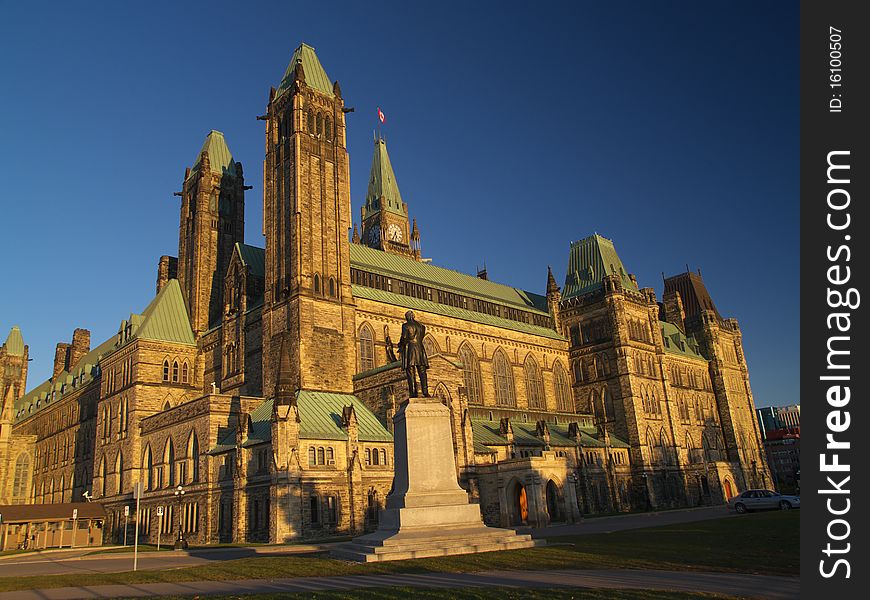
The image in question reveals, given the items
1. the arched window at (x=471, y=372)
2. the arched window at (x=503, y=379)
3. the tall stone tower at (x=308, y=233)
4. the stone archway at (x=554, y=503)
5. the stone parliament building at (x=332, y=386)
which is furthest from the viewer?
the arched window at (x=503, y=379)

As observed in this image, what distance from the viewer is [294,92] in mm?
62094

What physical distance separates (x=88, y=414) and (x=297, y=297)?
137 ft

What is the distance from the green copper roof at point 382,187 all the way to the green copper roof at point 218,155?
3255 centimetres

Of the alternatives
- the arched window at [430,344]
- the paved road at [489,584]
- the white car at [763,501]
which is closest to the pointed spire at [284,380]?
the arched window at [430,344]

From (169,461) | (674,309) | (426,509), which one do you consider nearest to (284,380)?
(169,461)

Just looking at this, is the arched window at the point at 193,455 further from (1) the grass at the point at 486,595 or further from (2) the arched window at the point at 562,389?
(2) the arched window at the point at 562,389

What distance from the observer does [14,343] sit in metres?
110

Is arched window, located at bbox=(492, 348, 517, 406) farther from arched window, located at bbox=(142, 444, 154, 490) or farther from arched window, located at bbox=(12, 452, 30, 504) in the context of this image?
arched window, located at bbox=(12, 452, 30, 504)

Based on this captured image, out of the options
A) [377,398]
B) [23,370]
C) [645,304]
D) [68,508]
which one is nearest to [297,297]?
[377,398]

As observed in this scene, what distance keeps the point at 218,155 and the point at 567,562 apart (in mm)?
70795

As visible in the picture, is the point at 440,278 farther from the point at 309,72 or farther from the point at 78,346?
the point at 78,346

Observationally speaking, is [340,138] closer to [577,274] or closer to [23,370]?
[577,274]

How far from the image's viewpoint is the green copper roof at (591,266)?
273ft

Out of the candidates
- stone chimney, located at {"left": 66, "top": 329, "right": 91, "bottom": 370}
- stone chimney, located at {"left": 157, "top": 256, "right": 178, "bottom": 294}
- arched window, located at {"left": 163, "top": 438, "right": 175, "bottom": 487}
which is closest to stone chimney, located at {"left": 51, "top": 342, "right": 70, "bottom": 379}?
stone chimney, located at {"left": 66, "top": 329, "right": 91, "bottom": 370}
